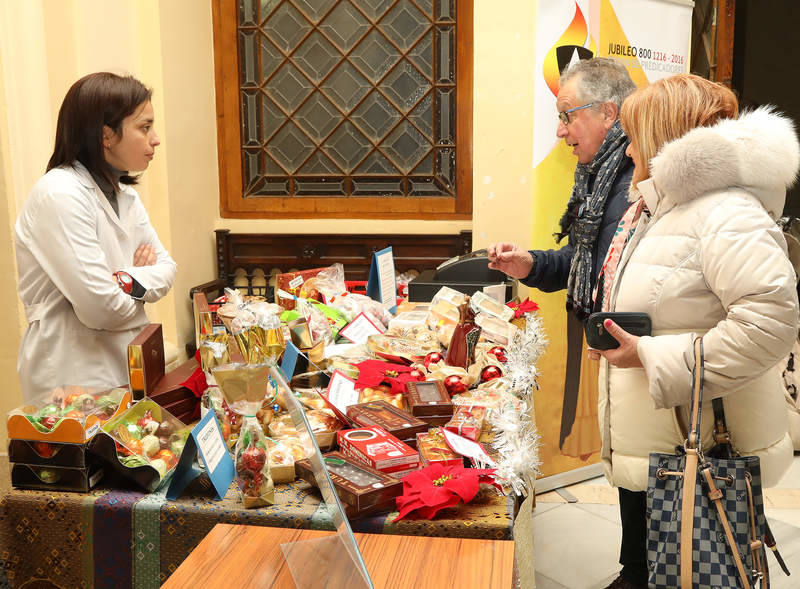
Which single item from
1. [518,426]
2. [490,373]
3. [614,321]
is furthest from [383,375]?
[614,321]

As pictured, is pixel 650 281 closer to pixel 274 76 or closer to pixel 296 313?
pixel 296 313

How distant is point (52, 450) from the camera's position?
1356mm

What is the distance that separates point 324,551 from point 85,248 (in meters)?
1.41

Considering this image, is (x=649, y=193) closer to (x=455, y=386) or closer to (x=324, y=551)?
(x=455, y=386)

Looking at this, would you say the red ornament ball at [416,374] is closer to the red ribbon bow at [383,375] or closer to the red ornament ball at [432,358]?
the red ribbon bow at [383,375]

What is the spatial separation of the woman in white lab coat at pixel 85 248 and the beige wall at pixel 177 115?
0.97 metres

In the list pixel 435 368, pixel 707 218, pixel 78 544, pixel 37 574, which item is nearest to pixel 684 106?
pixel 707 218

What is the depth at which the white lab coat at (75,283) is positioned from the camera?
79.2 inches

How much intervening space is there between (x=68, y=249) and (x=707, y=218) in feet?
5.40

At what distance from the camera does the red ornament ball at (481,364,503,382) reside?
6.50ft

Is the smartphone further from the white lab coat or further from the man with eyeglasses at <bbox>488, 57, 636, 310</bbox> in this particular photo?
the white lab coat

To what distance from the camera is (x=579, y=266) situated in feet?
8.32

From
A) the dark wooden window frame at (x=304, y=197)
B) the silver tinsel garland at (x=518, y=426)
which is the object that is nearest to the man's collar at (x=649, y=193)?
the silver tinsel garland at (x=518, y=426)

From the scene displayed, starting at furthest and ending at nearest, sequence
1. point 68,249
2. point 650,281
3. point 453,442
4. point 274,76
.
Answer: point 274,76 < point 68,249 < point 650,281 < point 453,442
